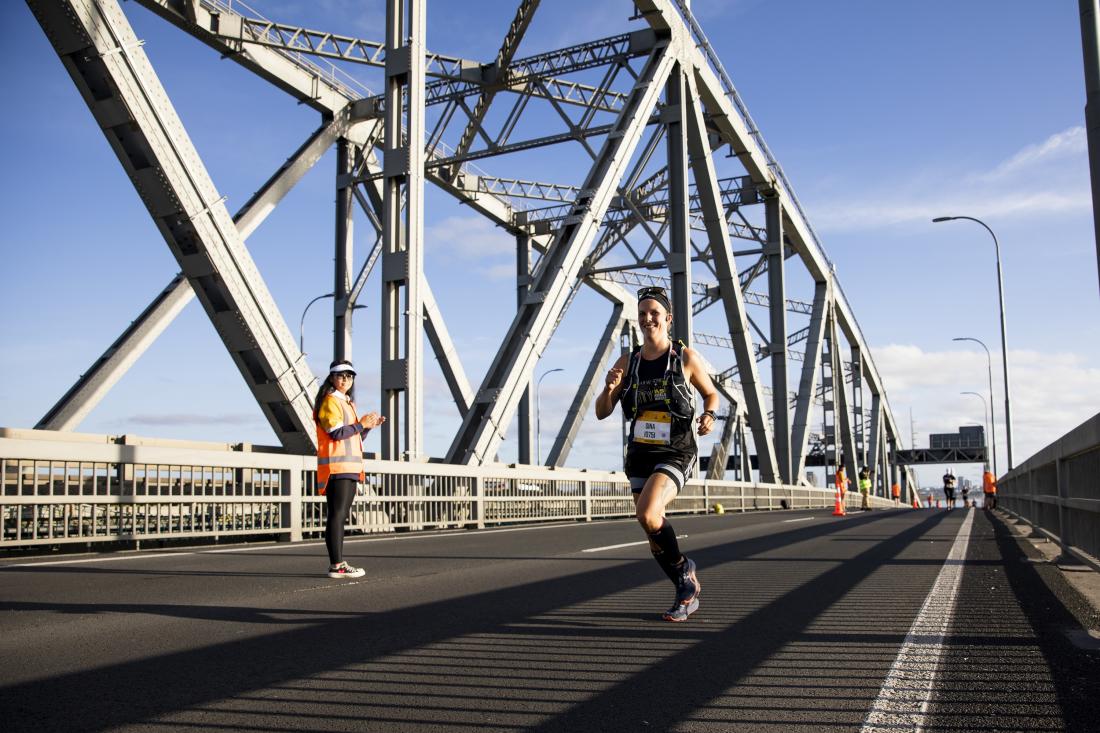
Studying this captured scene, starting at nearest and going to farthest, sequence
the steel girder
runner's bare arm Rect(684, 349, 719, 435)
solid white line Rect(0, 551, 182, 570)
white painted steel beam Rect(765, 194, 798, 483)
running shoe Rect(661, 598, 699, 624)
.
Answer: running shoe Rect(661, 598, 699, 624)
runner's bare arm Rect(684, 349, 719, 435)
solid white line Rect(0, 551, 182, 570)
the steel girder
white painted steel beam Rect(765, 194, 798, 483)

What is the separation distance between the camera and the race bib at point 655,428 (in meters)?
5.52

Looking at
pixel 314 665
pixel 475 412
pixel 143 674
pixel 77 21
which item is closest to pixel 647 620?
pixel 314 665

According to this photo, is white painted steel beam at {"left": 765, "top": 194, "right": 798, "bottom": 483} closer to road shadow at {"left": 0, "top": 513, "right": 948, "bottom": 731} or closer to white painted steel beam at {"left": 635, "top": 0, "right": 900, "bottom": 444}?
white painted steel beam at {"left": 635, "top": 0, "right": 900, "bottom": 444}

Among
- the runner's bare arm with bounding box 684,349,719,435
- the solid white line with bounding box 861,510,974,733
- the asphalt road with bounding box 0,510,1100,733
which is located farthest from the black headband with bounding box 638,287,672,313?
the solid white line with bounding box 861,510,974,733

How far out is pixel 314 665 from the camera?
4086 millimetres

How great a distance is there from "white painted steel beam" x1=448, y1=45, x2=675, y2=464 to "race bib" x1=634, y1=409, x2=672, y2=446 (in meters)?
15.2

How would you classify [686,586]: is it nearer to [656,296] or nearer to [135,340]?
[656,296]

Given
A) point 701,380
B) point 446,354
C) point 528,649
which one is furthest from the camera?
point 446,354

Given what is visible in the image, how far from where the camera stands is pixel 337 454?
295 inches

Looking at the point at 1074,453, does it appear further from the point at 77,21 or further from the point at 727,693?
the point at 77,21

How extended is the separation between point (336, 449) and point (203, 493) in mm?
4533

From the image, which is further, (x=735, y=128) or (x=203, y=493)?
(x=735, y=128)

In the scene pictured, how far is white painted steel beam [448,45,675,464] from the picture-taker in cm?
2119

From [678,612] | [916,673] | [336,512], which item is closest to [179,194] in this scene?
[336,512]
